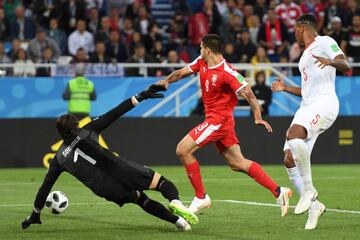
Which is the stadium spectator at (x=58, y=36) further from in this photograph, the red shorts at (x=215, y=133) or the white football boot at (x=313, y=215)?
the white football boot at (x=313, y=215)

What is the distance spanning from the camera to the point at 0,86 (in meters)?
24.0

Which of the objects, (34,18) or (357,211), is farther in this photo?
(34,18)

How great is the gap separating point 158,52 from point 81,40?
1.95 meters

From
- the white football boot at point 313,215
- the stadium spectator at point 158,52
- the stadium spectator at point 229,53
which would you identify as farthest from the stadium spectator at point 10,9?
the white football boot at point 313,215

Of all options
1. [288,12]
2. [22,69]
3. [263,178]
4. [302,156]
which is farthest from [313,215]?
[288,12]

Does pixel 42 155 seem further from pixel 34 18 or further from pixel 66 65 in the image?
pixel 34 18

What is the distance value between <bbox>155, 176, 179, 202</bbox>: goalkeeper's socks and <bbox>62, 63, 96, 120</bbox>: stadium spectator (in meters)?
12.3

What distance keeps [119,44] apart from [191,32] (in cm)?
258

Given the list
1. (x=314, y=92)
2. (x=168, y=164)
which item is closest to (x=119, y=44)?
(x=168, y=164)

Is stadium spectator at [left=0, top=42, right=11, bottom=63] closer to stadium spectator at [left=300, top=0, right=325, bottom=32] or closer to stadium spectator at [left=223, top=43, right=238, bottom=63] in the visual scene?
stadium spectator at [left=223, top=43, right=238, bottom=63]

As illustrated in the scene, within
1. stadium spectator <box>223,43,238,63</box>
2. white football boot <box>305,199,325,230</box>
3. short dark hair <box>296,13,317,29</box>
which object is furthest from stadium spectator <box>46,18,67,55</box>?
white football boot <box>305,199,325,230</box>

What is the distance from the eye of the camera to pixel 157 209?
38.0 feet

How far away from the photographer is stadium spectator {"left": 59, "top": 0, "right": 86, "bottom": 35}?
1065 inches

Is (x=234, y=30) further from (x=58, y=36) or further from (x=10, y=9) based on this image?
(x=10, y=9)
